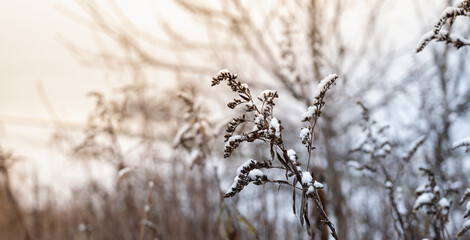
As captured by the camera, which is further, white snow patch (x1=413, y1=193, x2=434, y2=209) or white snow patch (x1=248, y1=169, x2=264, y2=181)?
white snow patch (x1=413, y1=193, x2=434, y2=209)

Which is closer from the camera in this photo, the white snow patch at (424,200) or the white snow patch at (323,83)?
the white snow patch at (323,83)

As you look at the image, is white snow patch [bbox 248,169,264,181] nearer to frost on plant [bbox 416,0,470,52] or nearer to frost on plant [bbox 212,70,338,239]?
frost on plant [bbox 212,70,338,239]

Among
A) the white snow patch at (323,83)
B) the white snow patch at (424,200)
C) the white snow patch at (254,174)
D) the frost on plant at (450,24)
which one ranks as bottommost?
the white snow patch at (254,174)

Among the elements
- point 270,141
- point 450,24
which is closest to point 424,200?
point 450,24

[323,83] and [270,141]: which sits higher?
[323,83]

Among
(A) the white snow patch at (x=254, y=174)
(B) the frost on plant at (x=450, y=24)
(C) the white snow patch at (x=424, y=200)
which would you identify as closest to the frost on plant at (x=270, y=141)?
(A) the white snow patch at (x=254, y=174)

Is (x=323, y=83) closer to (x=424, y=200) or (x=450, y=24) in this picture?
(x=450, y=24)

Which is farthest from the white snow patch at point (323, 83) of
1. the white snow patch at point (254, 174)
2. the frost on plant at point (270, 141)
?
the white snow patch at point (254, 174)

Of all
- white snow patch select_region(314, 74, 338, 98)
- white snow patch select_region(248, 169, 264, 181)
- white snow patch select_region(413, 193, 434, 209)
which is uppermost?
white snow patch select_region(314, 74, 338, 98)

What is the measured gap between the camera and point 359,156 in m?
5.15

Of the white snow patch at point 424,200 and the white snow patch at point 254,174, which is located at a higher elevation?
the white snow patch at point 424,200

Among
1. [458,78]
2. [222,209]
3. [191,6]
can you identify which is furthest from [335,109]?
[222,209]

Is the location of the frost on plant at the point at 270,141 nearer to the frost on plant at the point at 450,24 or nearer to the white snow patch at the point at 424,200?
the frost on plant at the point at 450,24

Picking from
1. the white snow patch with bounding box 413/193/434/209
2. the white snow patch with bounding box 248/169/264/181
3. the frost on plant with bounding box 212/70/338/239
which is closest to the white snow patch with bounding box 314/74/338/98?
the frost on plant with bounding box 212/70/338/239
